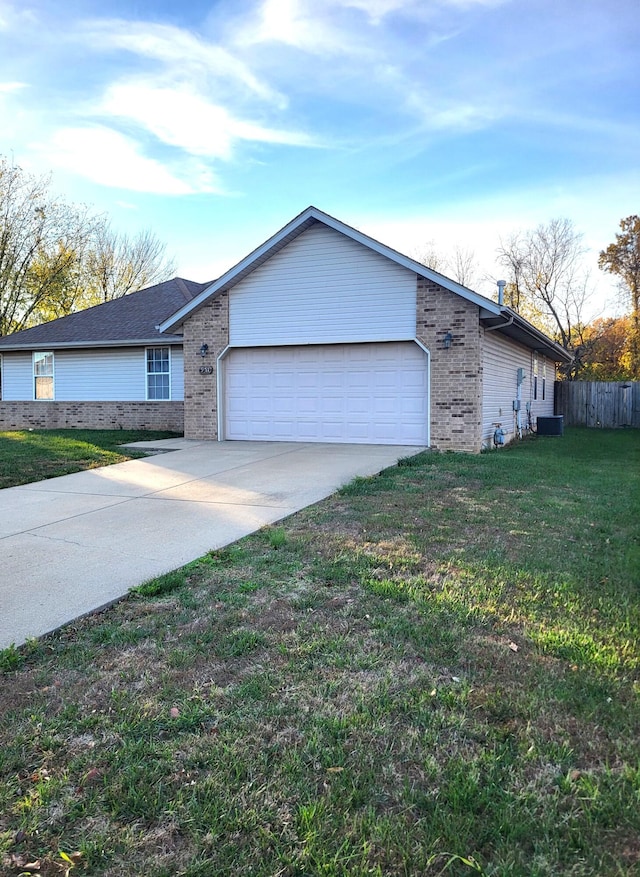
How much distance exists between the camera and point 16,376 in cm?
1958

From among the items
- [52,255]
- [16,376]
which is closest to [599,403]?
[16,376]

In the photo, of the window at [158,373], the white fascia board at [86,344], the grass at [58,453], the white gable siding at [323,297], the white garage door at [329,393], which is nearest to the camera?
the grass at [58,453]

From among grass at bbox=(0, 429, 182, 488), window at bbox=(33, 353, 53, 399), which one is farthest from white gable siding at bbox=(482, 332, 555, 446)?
window at bbox=(33, 353, 53, 399)

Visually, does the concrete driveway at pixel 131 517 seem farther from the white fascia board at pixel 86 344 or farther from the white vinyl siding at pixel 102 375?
the white vinyl siding at pixel 102 375

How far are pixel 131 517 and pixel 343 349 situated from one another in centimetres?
759

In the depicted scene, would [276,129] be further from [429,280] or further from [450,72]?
[429,280]

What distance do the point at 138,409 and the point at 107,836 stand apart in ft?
54.3

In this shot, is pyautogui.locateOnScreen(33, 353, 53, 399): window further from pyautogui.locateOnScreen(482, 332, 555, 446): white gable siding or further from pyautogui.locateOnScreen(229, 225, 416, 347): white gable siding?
pyautogui.locateOnScreen(482, 332, 555, 446): white gable siding

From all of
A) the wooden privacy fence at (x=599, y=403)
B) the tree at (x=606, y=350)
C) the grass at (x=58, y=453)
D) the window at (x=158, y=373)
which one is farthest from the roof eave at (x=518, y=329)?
the tree at (x=606, y=350)

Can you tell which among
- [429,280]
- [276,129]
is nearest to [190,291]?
[276,129]

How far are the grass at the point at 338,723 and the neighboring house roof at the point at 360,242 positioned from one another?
25.0 feet

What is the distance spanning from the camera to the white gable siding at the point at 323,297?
12.1m

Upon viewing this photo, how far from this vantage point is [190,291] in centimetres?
2036

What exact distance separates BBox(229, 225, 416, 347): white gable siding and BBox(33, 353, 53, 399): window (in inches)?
331
